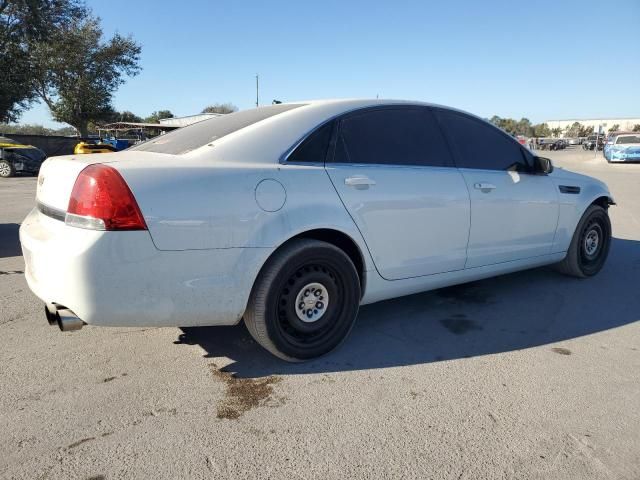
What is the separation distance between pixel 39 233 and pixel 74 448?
1199 millimetres

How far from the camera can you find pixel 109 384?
112 inches

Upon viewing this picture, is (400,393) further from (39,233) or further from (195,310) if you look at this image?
(39,233)

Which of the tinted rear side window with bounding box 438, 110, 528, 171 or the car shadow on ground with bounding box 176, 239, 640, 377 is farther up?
the tinted rear side window with bounding box 438, 110, 528, 171

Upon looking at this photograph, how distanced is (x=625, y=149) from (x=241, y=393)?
29980 mm

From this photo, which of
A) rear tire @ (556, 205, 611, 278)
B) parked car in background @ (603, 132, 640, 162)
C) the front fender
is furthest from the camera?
parked car in background @ (603, 132, 640, 162)

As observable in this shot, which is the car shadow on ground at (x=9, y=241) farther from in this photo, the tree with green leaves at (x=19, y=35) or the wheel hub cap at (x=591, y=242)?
the tree with green leaves at (x=19, y=35)

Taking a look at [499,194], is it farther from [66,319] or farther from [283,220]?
[66,319]

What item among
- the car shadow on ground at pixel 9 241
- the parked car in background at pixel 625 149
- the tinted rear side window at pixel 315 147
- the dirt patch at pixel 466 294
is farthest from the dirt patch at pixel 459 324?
the parked car in background at pixel 625 149

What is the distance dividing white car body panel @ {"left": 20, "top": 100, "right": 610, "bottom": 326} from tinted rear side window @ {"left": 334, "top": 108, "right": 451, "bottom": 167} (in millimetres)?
91

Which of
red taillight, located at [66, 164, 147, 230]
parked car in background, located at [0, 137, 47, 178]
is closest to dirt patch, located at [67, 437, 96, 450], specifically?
red taillight, located at [66, 164, 147, 230]

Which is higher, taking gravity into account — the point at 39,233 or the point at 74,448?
the point at 39,233

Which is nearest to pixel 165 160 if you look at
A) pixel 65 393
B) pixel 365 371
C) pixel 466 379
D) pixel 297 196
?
pixel 297 196

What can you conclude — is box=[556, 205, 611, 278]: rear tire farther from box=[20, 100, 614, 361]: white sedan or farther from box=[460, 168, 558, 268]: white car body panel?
box=[20, 100, 614, 361]: white sedan

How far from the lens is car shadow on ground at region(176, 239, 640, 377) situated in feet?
10.5
